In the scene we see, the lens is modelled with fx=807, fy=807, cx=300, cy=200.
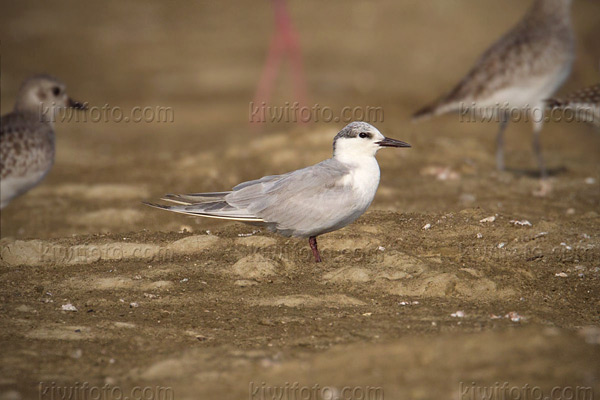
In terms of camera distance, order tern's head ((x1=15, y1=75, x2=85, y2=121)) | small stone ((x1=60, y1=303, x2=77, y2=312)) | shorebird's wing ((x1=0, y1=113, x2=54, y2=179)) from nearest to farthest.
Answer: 1. small stone ((x1=60, y1=303, x2=77, y2=312))
2. shorebird's wing ((x1=0, y1=113, x2=54, y2=179))
3. tern's head ((x1=15, y1=75, x2=85, y2=121))

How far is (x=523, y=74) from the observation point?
8.30m

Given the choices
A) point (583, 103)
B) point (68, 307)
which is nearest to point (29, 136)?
point (68, 307)

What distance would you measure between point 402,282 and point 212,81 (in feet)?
30.0

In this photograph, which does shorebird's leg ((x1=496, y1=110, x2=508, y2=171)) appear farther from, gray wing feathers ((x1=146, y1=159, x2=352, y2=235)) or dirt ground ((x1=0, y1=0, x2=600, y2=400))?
gray wing feathers ((x1=146, y1=159, x2=352, y2=235))

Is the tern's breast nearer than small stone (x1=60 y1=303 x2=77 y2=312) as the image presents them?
No

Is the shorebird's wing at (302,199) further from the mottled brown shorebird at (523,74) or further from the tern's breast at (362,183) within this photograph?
the mottled brown shorebird at (523,74)

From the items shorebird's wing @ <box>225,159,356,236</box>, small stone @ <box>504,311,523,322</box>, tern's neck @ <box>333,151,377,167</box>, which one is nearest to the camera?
small stone @ <box>504,311,523,322</box>

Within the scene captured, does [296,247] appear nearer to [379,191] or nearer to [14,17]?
[379,191]

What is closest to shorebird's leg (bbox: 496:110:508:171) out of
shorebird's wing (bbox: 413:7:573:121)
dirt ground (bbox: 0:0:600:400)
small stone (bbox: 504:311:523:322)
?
dirt ground (bbox: 0:0:600:400)

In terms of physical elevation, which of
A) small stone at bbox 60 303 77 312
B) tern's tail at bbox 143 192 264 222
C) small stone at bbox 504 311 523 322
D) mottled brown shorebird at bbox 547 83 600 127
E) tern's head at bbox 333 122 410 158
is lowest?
small stone at bbox 60 303 77 312

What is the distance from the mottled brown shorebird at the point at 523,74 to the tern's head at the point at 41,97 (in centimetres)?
387

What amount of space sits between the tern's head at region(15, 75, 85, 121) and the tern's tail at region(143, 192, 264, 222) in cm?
239

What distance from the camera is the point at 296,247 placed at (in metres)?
5.70

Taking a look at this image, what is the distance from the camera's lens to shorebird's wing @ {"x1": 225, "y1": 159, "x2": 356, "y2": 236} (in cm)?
511
